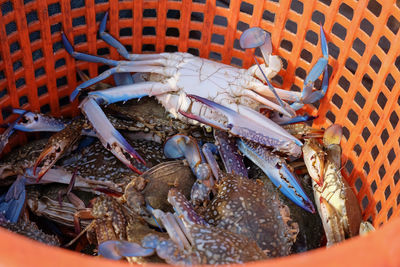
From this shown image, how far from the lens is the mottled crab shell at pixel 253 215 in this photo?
1612mm

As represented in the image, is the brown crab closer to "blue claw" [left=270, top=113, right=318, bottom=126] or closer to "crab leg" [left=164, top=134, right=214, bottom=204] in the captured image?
"crab leg" [left=164, top=134, right=214, bottom=204]

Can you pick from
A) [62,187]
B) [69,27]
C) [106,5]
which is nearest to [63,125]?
[62,187]

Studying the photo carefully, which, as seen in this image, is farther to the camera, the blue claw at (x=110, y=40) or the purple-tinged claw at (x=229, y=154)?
the blue claw at (x=110, y=40)

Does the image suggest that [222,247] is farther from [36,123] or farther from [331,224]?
[36,123]

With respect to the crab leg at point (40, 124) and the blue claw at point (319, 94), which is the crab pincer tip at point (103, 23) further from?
the blue claw at point (319, 94)

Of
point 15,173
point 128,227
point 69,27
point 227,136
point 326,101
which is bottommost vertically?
point 128,227

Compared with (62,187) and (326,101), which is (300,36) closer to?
(326,101)

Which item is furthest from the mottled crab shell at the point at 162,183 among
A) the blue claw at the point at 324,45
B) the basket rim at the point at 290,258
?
the basket rim at the point at 290,258

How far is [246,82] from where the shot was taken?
2.15 metres

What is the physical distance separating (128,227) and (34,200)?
0.54 metres

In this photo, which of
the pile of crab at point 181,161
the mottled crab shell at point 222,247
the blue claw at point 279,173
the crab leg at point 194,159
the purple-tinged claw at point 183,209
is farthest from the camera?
the blue claw at point 279,173

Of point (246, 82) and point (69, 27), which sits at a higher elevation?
point (69, 27)

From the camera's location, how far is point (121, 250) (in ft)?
4.73

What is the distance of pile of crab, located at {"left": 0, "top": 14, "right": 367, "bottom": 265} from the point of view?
1719 mm
